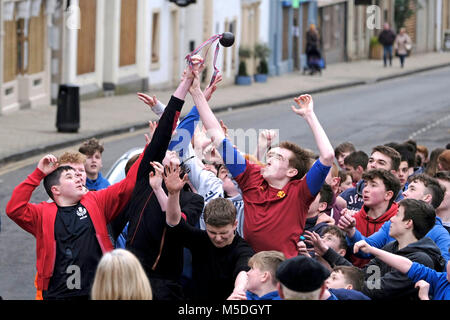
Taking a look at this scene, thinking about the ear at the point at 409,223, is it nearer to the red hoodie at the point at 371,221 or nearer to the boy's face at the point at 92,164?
the red hoodie at the point at 371,221

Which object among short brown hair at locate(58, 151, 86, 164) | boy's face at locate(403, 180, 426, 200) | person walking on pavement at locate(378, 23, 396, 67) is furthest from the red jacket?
person walking on pavement at locate(378, 23, 396, 67)

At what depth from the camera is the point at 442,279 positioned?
638 cm

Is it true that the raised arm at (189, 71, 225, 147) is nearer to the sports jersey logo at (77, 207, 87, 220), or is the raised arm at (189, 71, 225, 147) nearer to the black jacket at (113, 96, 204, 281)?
the black jacket at (113, 96, 204, 281)

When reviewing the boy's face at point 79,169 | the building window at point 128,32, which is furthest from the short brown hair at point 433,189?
the building window at point 128,32

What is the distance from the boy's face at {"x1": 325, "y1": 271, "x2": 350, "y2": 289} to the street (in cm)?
406

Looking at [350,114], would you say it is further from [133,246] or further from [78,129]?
[133,246]

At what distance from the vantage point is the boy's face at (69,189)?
6.79m

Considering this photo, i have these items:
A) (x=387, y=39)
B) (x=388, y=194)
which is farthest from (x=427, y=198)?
(x=387, y=39)

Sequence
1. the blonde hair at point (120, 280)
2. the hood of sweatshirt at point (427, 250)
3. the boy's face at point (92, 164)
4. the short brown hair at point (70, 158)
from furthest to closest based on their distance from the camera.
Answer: the boy's face at point (92, 164) → the short brown hair at point (70, 158) → the hood of sweatshirt at point (427, 250) → the blonde hair at point (120, 280)

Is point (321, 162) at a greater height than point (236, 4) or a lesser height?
lesser

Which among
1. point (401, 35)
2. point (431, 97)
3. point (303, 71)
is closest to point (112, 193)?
point (431, 97)

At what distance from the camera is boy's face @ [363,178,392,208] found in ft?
25.9

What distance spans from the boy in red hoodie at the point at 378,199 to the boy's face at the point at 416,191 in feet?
0.37
